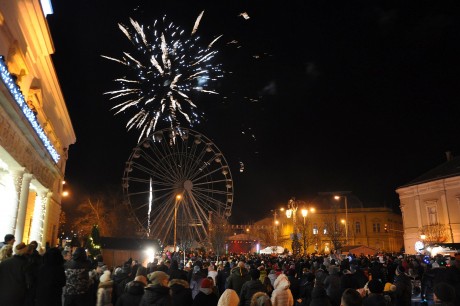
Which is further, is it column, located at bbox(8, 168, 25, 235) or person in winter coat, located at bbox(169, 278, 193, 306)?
column, located at bbox(8, 168, 25, 235)

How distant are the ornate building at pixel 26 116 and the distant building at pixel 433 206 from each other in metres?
39.3

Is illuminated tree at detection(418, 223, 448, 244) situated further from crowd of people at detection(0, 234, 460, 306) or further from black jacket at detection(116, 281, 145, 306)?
black jacket at detection(116, 281, 145, 306)

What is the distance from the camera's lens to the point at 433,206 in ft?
164

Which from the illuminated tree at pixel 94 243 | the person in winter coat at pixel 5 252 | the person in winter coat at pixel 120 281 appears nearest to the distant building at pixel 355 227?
the illuminated tree at pixel 94 243

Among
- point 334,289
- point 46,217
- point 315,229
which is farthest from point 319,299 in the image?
point 315,229

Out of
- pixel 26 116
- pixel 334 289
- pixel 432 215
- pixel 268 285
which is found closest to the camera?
pixel 334 289

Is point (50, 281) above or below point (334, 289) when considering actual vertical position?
above

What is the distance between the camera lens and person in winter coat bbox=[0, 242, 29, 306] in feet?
24.3

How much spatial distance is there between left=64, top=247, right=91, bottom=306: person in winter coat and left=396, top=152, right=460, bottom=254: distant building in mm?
43949

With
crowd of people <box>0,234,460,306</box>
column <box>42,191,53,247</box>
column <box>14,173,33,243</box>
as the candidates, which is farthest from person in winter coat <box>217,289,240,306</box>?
column <box>42,191,53,247</box>

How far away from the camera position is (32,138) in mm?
18219

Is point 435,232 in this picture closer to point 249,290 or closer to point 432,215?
point 432,215

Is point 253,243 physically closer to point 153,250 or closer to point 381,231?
point 381,231

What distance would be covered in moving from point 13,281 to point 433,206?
170ft
